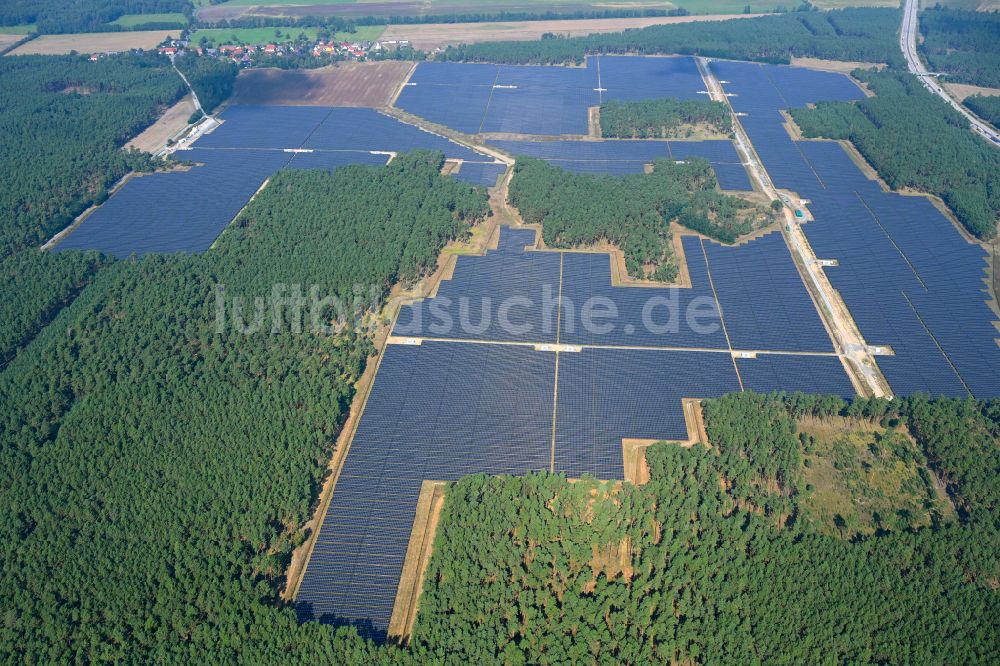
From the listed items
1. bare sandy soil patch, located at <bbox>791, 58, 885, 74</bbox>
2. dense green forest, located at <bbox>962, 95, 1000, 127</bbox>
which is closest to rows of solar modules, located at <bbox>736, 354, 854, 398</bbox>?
dense green forest, located at <bbox>962, 95, 1000, 127</bbox>

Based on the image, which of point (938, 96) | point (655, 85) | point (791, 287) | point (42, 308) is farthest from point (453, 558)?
point (938, 96)

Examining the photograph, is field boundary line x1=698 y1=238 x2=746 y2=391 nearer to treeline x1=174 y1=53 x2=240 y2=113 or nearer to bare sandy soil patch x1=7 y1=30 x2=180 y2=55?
treeline x1=174 y1=53 x2=240 y2=113

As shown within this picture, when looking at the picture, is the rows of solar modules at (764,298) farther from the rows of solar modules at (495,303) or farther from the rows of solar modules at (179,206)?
the rows of solar modules at (179,206)

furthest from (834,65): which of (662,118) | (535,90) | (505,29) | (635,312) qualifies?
(635,312)

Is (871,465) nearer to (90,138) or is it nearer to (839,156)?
(839,156)

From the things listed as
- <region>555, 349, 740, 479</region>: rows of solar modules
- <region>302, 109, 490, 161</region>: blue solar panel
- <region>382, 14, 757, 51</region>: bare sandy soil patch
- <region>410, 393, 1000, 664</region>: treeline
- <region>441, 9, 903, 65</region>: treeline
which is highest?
<region>382, 14, 757, 51</region>: bare sandy soil patch
